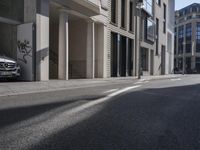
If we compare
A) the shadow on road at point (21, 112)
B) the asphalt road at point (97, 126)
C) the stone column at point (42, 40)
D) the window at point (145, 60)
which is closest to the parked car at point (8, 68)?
the stone column at point (42, 40)

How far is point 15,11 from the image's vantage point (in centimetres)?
1916

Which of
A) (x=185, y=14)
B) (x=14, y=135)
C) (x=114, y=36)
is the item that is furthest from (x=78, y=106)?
(x=185, y=14)

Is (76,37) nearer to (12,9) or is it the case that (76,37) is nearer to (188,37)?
(12,9)

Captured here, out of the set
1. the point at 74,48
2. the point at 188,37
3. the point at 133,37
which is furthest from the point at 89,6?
the point at 188,37

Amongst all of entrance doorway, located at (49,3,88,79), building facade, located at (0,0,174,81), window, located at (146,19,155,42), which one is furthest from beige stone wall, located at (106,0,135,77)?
window, located at (146,19,155,42)

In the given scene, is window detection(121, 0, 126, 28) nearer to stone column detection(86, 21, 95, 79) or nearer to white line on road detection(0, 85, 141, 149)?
stone column detection(86, 21, 95, 79)

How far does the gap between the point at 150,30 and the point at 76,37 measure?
20461mm

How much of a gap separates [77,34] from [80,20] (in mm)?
1182

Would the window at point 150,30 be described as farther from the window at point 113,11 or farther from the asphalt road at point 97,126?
the asphalt road at point 97,126

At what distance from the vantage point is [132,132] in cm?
579

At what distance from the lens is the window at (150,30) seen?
144 feet

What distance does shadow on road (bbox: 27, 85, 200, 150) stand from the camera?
4883mm

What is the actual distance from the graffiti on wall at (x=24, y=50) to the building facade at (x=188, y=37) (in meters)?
84.5

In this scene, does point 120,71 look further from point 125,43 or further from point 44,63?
point 44,63
